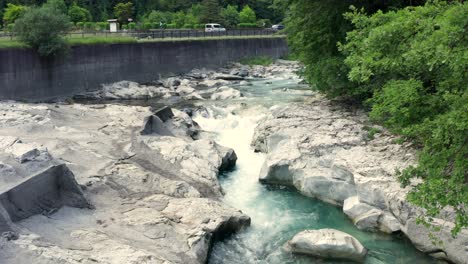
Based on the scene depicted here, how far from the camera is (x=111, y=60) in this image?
3466 cm

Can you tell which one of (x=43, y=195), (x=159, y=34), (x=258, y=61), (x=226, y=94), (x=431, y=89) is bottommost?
(x=226, y=94)

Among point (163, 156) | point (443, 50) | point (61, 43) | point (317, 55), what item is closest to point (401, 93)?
point (443, 50)

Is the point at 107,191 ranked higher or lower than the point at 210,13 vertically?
lower

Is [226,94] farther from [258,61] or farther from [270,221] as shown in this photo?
[258,61]

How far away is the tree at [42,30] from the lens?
2898 centimetres

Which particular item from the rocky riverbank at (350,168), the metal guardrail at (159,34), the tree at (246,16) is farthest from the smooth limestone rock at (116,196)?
the tree at (246,16)

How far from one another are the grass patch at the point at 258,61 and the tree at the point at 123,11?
67.5 ft

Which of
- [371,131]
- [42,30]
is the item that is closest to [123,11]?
[42,30]

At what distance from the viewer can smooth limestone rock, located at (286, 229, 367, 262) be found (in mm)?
11070

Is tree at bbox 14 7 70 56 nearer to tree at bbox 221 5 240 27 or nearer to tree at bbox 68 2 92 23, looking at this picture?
tree at bbox 68 2 92 23

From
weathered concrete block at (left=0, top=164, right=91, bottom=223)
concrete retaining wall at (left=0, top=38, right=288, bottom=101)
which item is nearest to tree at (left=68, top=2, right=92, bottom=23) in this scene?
concrete retaining wall at (left=0, top=38, right=288, bottom=101)

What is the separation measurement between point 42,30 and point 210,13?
3530 cm

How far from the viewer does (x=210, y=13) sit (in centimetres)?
6231

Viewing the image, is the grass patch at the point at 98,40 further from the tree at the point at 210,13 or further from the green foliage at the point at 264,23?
the green foliage at the point at 264,23
